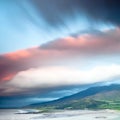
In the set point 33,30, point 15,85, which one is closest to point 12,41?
point 33,30

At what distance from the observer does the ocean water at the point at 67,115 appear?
2996mm

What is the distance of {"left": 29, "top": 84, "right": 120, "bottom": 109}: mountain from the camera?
3.07 metres

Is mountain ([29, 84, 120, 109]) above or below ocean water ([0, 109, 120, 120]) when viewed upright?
above

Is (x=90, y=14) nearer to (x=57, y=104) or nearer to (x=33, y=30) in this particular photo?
(x=33, y=30)

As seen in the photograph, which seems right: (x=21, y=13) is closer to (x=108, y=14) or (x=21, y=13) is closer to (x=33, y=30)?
(x=33, y=30)

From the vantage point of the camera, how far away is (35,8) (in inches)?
127

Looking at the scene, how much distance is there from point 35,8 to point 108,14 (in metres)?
0.76

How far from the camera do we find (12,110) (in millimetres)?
3086

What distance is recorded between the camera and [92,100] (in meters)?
3.09

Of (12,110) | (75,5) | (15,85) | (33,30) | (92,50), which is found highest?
(75,5)

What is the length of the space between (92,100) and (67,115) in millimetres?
292

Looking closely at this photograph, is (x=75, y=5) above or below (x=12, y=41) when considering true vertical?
above

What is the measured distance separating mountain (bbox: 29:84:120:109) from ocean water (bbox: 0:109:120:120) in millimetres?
59

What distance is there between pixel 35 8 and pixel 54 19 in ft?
Answer: 0.75
